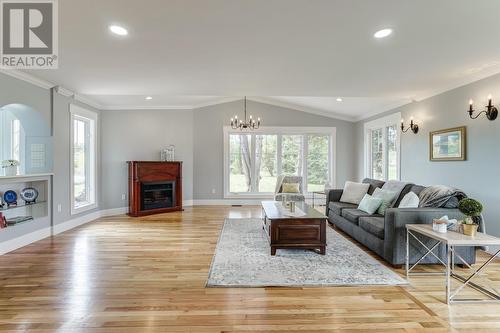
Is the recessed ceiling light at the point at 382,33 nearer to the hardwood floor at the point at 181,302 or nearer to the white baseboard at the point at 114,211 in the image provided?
the hardwood floor at the point at 181,302

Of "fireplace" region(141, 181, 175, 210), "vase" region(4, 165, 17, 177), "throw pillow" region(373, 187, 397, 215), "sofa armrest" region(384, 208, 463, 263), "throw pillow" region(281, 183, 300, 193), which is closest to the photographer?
"sofa armrest" region(384, 208, 463, 263)

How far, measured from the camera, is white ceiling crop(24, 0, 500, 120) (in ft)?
7.64

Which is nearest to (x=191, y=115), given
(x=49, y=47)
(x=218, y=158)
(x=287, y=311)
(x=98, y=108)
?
(x=218, y=158)

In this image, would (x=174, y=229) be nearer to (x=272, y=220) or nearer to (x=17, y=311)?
(x=272, y=220)

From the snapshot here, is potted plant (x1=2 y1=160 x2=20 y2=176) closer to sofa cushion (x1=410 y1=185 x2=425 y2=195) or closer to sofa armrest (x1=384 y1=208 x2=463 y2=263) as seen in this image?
sofa armrest (x1=384 y1=208 x2=463 y2=263)

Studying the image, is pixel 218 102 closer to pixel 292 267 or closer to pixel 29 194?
pixel 29 194

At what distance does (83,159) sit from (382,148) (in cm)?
687

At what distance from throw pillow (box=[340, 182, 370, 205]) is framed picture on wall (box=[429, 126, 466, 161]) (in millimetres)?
1256

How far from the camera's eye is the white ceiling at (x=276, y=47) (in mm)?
2328

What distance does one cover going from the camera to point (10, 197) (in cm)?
405

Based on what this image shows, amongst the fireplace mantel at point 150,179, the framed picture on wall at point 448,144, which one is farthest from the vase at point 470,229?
the fireplace mantel at point 150,179

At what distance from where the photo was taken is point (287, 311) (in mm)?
2371

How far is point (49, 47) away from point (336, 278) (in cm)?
408

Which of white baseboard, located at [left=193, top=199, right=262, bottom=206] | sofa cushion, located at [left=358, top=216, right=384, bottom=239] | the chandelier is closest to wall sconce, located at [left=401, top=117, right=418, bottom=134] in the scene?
sofa cushion, located at [left=358, top=216, right=384, bottom=239]
